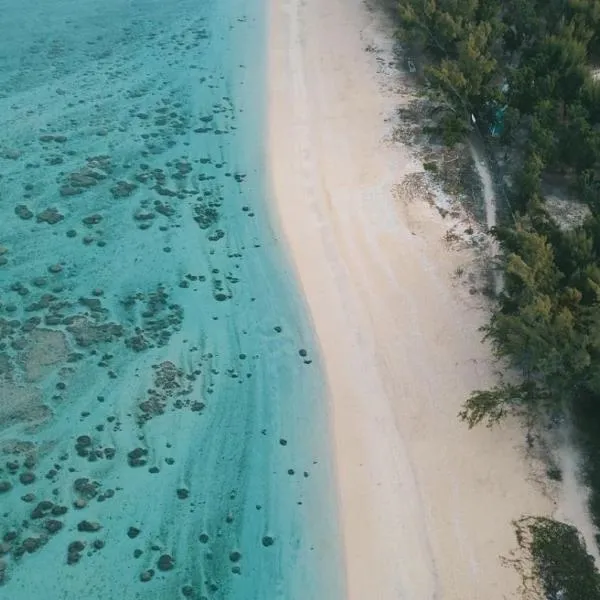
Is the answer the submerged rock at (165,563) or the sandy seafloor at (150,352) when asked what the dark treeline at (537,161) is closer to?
the sandy seafloor at (150,352)

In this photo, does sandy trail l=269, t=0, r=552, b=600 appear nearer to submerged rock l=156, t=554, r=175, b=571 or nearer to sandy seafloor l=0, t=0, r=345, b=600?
sandy seafloor l=0, t=0, r=345, b=600

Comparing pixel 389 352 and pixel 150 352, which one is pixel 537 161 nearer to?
pixel 389 352

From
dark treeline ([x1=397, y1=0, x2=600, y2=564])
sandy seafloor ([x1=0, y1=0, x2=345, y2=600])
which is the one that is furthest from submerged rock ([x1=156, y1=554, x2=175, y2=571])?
dark treeline ([x1=397, y1=0, x2=600, y2=564])

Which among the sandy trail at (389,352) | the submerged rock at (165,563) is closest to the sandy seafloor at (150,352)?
the submerged rock at (165,563)

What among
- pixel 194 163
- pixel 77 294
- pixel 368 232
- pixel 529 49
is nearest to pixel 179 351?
pixel 77 294

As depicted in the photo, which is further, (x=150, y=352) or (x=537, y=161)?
(x=537, y=161)

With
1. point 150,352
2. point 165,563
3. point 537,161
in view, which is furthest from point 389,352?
point 537,161

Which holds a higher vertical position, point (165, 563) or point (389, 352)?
point (389, 352)

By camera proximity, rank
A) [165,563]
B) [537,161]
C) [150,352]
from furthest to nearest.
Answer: [537,161], [150,352], [165,563]
